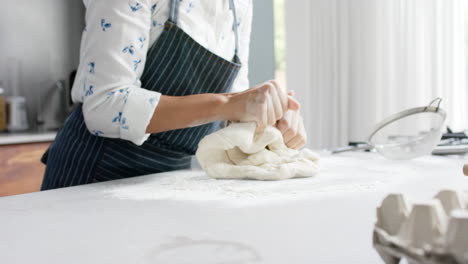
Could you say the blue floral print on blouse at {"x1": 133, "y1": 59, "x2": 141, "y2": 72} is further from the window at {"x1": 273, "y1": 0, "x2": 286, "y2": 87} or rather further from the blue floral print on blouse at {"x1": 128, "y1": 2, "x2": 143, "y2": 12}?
the window at {"x1": 273, "y1": 0, "x2": 286, "y2": 87}

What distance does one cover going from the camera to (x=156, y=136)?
1.05 metres

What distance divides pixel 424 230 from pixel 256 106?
2.09 ft

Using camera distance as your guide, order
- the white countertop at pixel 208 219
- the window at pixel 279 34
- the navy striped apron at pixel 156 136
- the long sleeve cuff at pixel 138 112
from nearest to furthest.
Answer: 1. the white countertop at pixel 208 219
2. the long sleeve cuff at pixel 138 112
3. the navy striped apron at pixel 156 136
4. the window at pixel 279 34

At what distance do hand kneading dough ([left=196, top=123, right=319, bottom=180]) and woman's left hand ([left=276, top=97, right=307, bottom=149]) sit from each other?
2.2 inches

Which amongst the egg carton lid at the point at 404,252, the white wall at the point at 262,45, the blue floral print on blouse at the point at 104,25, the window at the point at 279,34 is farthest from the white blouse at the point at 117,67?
the window at the point at 279,34

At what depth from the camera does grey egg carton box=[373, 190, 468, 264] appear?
241 millimetres

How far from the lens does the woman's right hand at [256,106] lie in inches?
35.1

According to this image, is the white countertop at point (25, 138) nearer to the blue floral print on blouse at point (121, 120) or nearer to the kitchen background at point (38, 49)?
the kitchen background at point (38, 49)

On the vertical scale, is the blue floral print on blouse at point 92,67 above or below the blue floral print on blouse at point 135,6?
below

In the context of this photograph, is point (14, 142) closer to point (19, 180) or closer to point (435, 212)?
point (19, 180)

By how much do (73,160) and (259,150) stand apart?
0.45 m

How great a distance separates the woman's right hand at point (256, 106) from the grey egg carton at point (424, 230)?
1.95 feet

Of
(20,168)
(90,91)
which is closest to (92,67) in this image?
(90,91)

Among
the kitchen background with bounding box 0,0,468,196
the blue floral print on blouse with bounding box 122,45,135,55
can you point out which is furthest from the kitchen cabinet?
the blue floral print on blouse with bounding box 122,45,135,55
